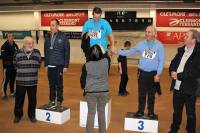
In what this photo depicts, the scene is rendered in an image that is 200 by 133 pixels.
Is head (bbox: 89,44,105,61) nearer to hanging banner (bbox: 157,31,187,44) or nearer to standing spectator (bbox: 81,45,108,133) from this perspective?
standing spectator (bbox: 81,45,108,133)

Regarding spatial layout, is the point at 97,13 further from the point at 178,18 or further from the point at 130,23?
the point at 178,18

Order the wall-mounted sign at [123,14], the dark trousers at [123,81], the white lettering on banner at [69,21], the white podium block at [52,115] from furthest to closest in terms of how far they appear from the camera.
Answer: the white lettering on banner at [69,21] < the wall-mounted sign at [123,14] < the dark trousers at [123,81] < the white podium block at [52,115]

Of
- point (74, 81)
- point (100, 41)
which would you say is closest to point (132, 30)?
point (74, 81)

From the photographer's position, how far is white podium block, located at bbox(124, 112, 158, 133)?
477 centimetres

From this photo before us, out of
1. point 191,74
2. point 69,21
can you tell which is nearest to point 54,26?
point 191,74

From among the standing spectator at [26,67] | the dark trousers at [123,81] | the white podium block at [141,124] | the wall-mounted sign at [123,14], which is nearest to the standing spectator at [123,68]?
the dark trousers at [123,81]

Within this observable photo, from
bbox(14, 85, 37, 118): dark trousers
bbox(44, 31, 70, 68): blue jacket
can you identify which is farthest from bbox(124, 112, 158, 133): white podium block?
bbox(14, 85, 37, 118): dark trousers

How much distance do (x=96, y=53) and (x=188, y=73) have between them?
1203 mm

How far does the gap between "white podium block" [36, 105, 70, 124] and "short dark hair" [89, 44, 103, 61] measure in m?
1.67

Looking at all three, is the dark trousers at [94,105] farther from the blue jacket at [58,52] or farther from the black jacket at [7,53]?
the black jacket at [7,53]

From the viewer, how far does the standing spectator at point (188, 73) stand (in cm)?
400

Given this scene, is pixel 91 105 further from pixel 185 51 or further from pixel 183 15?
pixel 183 15

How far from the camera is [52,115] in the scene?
521 cm

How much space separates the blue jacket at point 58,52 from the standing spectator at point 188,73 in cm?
185
